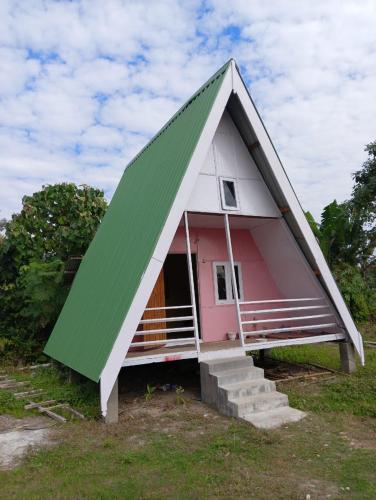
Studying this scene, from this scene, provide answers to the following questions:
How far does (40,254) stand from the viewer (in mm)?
15508

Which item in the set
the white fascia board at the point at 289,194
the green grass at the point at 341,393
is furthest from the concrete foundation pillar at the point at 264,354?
the white fascia board at the point at 289,194

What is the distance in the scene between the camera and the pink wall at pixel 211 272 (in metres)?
9.40

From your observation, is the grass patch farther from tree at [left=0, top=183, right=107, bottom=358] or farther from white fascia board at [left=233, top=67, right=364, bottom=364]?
white fascia board at [left=233, top=67, right=364, bottom=364]

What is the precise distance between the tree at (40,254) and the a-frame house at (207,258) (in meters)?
2.71

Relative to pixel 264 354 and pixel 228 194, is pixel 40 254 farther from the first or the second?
pixel 228 194

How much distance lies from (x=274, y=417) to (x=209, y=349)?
1.90 meters

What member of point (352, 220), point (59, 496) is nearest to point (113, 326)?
point (59, 496)

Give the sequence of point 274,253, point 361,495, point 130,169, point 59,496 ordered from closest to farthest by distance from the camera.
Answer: point 361,495 < point 59,496 < point 274,253 < point 130,169

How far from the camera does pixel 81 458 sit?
5.09 metres

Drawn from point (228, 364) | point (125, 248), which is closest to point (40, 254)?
point (125, 248)

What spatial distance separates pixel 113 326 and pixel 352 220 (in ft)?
41.0

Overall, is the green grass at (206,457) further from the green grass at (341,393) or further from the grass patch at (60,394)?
the grass patch at (60,394)

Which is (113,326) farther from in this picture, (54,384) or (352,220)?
(352,220)

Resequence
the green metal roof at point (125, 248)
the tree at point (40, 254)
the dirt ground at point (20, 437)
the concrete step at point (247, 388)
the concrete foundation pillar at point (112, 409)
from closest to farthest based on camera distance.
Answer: the dirt ground at point (20, 437) → the concrete foundation pillar at point (112, 409) → the concrete step at point (247, 388) → the green metal roof at point (125, 248) → the tree at point (40, 254)
